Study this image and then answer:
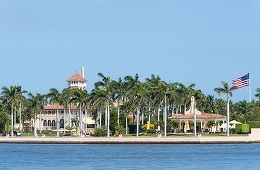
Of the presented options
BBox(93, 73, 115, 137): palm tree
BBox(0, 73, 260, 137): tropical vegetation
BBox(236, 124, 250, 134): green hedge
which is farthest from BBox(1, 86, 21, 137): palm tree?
BBox(236, 124, 250, 134): green hedge

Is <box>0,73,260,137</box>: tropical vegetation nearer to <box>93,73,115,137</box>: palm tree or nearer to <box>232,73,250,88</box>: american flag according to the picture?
<box>93,73,115,137</box>: palm tree

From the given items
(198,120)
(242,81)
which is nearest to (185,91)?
(198,120)

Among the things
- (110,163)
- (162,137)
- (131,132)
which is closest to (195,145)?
(162,137)

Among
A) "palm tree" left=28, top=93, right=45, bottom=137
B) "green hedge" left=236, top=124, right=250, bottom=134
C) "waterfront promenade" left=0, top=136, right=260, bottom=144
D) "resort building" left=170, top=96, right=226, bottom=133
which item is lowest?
"waterfront promenade" left=0, top=136, right=260, bottom=144

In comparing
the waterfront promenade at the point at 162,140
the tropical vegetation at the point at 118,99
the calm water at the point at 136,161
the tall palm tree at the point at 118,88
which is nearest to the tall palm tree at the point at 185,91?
the tropical vegetation at the point at 118,99

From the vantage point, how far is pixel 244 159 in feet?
347

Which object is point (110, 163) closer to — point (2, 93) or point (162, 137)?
point (162, 137)

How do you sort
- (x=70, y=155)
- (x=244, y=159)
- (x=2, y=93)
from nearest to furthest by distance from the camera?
1. (x=244, y=159)
2. (x=70, y=155)
3. (x=2, y=93)

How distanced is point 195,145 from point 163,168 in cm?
6109

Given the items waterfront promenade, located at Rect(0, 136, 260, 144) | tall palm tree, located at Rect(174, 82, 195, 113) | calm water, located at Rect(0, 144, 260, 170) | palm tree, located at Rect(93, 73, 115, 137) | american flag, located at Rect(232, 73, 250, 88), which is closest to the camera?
calm water, located at Rect(0, 144, 260, 170)

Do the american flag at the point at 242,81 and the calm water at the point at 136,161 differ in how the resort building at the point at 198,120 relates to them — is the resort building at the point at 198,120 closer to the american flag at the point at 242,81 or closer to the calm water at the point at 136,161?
the american flag at the point at 242,81

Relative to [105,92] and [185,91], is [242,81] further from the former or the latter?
[185,91]

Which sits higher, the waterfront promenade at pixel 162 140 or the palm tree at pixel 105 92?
the palm tree at pixel 105 92

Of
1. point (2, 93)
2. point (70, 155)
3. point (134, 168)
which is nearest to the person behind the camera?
point (134, 168)
